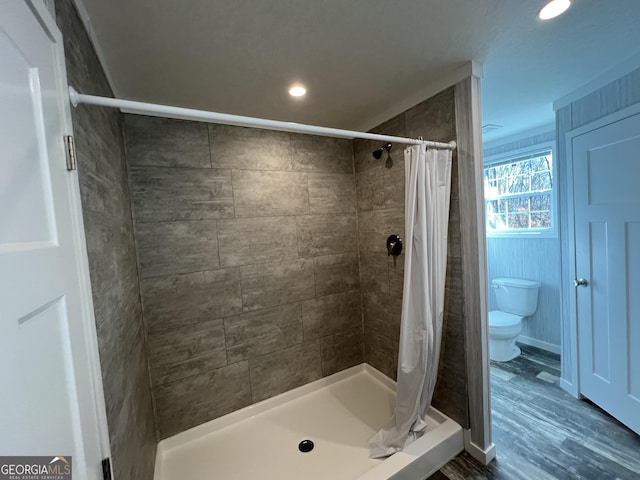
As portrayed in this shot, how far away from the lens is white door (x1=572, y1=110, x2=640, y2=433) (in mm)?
1622

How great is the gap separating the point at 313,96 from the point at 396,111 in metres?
0.67

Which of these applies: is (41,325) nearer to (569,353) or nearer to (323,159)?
(323,159)

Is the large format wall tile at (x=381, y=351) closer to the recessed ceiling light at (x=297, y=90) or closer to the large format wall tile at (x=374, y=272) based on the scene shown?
the large format wall tile at (x=374, y=272)

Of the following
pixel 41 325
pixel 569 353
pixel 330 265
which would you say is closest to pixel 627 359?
pixel 569 353

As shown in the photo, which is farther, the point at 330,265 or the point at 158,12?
the point at 330,265

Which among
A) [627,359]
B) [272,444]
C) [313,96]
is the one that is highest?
[313,96]

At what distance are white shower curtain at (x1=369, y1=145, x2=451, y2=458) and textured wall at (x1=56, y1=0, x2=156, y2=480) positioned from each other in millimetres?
1435

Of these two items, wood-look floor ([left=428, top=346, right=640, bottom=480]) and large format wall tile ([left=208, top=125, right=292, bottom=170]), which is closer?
wood-look floor ([left=428, top=346, right=640, bottom=480])

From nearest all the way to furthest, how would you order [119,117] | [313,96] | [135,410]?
[135,410] → [119,117] → [313,96]

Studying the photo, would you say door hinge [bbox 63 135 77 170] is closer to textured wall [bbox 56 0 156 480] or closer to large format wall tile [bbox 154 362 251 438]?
textured wall [bbox 56 0 156 480]

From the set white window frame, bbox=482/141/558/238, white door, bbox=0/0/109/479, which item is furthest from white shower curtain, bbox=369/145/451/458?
white window frame, bbox=482/141/558/238

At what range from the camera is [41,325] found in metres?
0.53

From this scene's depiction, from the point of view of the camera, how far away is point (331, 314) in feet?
7.94
